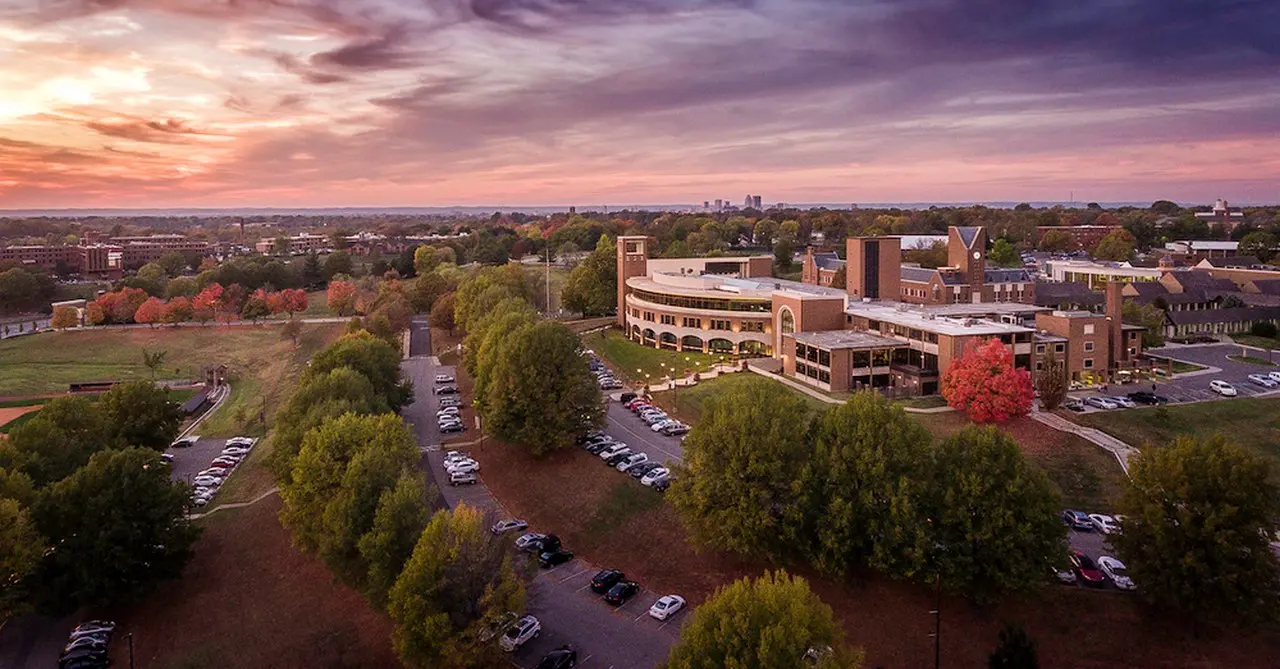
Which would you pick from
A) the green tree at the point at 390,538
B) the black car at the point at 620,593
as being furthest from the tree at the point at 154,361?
the black car at the point at 620,593

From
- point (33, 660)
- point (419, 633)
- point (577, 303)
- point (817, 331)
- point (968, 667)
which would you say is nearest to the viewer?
point (419, 633)

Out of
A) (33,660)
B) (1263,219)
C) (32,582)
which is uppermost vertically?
(1263,219)

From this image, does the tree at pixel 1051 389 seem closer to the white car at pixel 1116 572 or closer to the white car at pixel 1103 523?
the white car at pixel 1103 523

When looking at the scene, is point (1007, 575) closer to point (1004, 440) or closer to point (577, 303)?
point (1004, 440)

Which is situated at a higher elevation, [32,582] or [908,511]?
[908,511]

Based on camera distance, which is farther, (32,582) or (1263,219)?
(1263,219)

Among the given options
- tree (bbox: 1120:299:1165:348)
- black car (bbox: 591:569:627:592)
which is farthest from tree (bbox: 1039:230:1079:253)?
black car (bbox: 591:569:627:592)

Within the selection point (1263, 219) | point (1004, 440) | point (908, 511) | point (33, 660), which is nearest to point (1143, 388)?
point (1004, 440)
